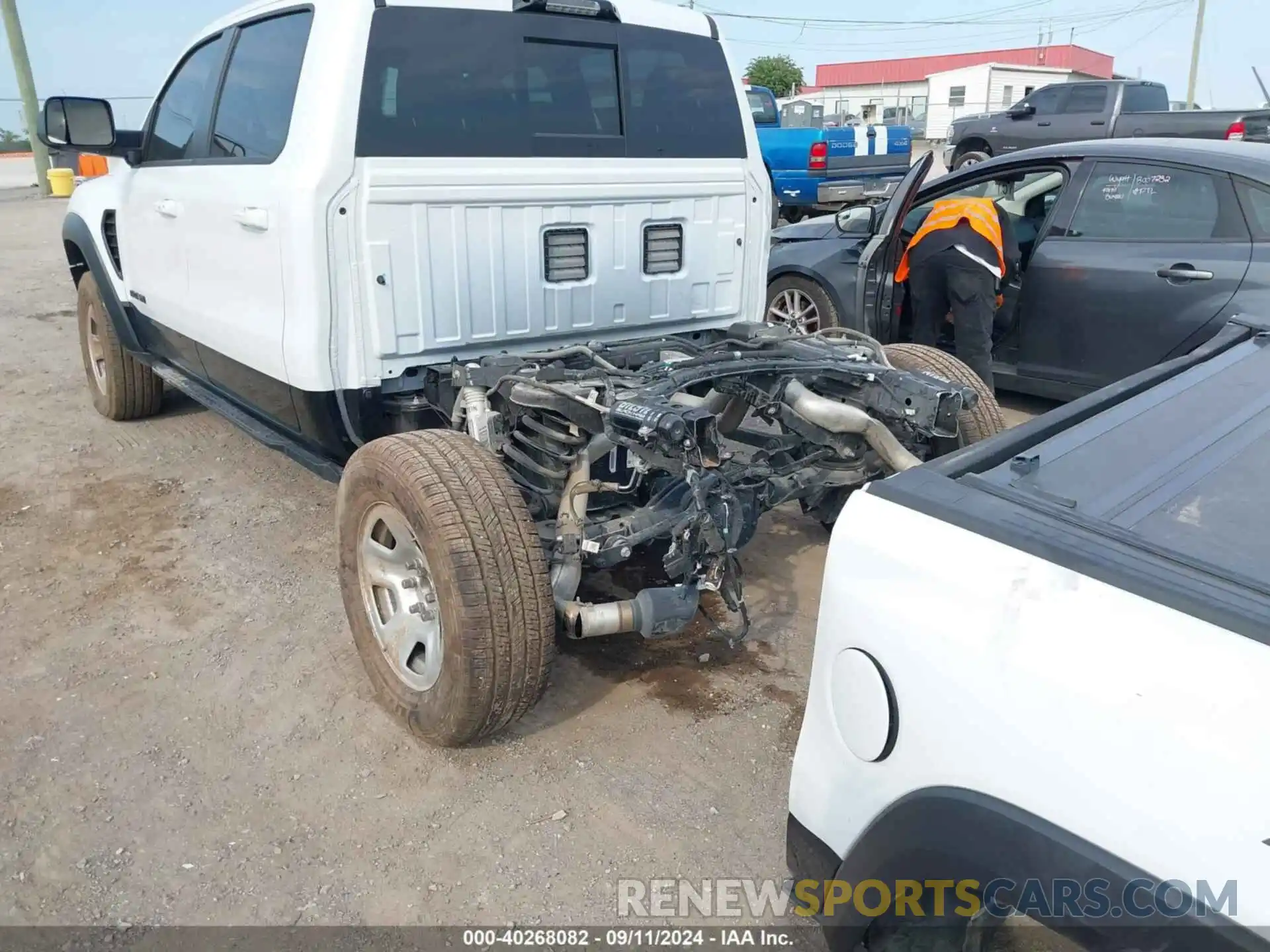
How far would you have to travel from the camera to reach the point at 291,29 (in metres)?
3.35

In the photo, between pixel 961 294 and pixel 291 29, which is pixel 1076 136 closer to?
pixel 961 294

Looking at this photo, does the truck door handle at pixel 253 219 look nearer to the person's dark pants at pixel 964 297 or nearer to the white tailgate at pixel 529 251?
the white tailgate at pixel 529 251

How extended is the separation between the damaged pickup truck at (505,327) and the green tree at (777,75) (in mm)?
60330

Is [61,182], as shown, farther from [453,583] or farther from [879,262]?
[453,583]

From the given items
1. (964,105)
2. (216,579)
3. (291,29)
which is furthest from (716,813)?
(964,105)

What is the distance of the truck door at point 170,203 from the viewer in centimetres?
399

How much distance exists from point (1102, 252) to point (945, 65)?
208ft

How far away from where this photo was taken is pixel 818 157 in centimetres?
1334

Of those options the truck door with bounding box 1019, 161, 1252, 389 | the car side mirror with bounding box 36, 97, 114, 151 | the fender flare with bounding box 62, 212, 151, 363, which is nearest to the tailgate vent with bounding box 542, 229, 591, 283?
the car side mirror with bounding box 36, 97, 114, 151

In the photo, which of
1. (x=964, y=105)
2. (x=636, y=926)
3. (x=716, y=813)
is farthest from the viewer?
(x=964, y=105)

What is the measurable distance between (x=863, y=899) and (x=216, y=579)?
3209mm

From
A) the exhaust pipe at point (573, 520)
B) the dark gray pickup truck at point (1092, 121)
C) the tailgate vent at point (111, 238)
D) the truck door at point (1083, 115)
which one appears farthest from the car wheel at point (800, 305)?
the truck door at point (1083, 115)

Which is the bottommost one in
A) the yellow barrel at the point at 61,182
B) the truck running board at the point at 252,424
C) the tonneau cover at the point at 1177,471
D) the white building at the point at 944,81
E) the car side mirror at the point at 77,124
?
the truck running board at the point at 252,424

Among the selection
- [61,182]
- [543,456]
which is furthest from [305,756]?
[61,182]
